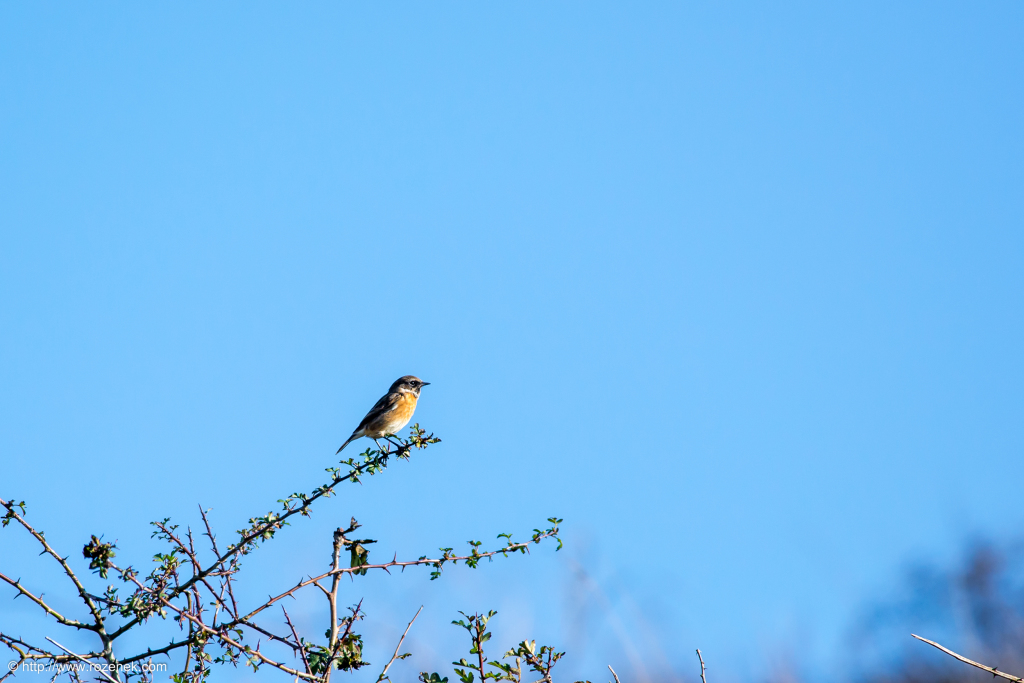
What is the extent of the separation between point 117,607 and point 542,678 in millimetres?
1836

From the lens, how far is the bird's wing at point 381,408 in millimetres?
10109

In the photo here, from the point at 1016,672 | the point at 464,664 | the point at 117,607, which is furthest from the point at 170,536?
the point at 1016,672

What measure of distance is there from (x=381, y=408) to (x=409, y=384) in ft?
1.91

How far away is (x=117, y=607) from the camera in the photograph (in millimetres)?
4203

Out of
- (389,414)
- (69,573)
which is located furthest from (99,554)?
(389,414)

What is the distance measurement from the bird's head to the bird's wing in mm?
217

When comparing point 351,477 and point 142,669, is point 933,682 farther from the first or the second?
point 142,669

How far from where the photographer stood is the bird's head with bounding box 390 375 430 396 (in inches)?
415

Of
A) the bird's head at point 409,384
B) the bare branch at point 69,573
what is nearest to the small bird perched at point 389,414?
the bird's head at point 409,384

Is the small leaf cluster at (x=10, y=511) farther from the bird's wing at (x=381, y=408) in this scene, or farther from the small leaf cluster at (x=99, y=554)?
the bird's wing at (x=381, y=408)

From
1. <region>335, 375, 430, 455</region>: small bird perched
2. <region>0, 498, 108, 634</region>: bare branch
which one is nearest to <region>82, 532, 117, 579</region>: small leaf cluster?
<region>0, 498, 108, 634</region>: bare branch

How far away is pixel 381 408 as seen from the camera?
33.3 feet

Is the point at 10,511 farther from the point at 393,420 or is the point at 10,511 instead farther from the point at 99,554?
the point at 393,420

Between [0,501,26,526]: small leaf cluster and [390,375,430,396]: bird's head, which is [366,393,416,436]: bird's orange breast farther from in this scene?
[0,501,26,526]: small leaf cluster
